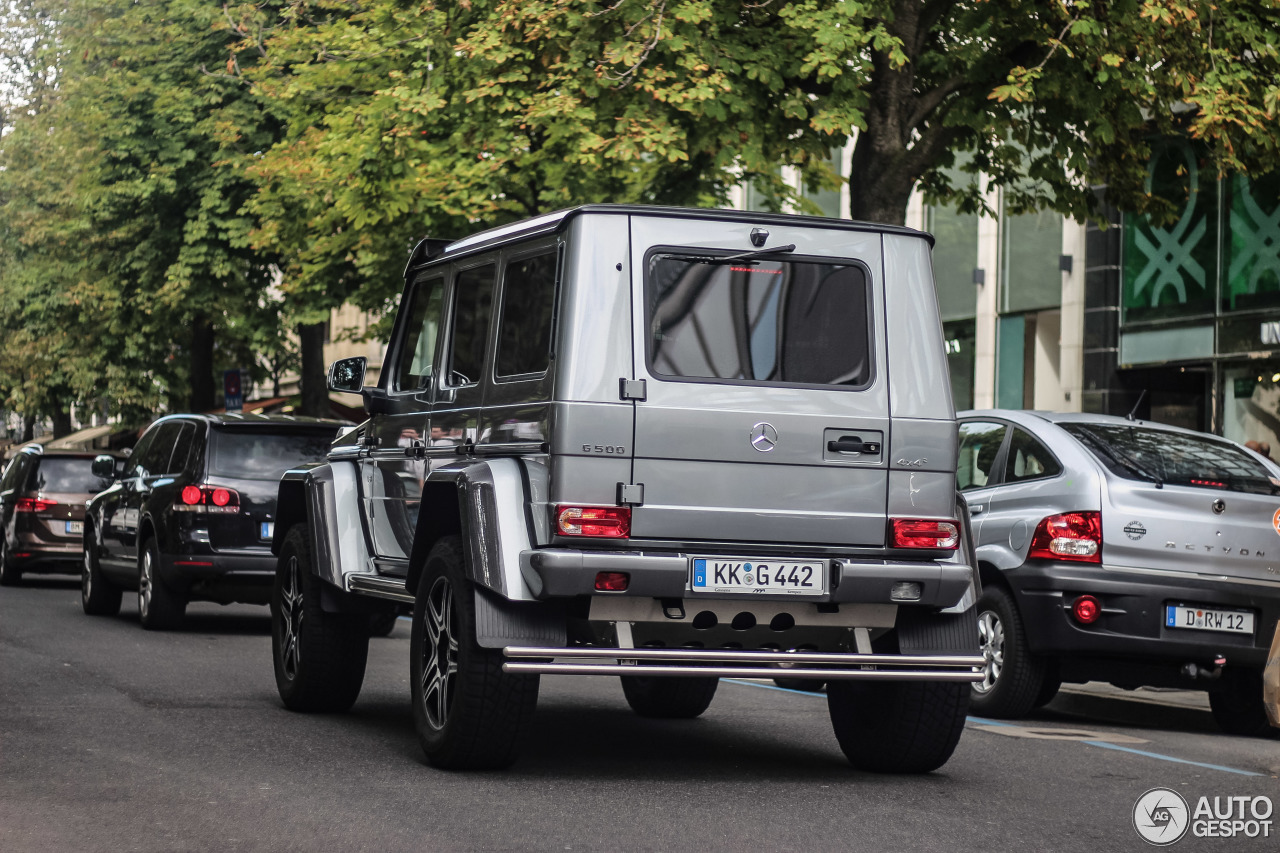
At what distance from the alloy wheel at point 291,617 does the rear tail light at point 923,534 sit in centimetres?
344

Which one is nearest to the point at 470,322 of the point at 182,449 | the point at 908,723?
the point at 908,723

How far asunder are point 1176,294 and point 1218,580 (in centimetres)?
1318

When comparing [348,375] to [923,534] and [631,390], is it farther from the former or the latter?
[923,534]

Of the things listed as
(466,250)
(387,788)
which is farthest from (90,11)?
(387,788)

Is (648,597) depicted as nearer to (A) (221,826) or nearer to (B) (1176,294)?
(A) (221,826)

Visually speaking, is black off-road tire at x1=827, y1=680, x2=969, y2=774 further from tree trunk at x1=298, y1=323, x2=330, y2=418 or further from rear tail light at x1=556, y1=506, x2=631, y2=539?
tree trunk at x1=298, y1=323, x2=330, y2=418

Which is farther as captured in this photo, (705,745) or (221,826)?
(705,745)

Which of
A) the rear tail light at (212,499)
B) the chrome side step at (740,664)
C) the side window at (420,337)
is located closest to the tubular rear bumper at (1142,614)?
the chrome side step at (740,664)

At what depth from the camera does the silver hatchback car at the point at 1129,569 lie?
9.95 m

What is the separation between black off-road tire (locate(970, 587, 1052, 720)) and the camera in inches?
405

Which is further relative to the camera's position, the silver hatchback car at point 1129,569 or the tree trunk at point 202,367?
the tree trunk at point 202,367

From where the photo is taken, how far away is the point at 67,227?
29859 mm

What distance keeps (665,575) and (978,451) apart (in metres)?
4.71

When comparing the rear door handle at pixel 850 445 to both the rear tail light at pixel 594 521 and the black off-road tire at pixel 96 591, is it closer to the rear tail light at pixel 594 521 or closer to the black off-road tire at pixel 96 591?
the rear tail light at pixel 594 521
